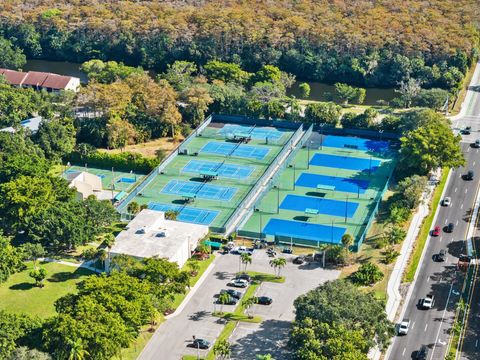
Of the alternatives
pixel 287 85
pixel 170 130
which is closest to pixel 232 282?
pixel 170 130

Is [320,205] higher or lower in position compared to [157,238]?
lower

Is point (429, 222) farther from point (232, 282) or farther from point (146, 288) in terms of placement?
point (146, 288)

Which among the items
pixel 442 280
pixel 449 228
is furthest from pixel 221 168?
pixel 442 280

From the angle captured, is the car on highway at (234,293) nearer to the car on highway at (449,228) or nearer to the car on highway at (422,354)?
the car on highway at (422,354)

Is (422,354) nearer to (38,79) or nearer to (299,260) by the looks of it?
(299,260)

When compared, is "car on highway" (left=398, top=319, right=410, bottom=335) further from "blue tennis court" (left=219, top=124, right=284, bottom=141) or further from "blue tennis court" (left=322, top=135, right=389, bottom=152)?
"blue tennis court" (left=219, top=124, right=284, bottom=141)

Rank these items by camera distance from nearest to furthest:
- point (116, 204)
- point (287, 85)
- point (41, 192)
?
point (41, 192), point (116, 204), point (287, 85)
